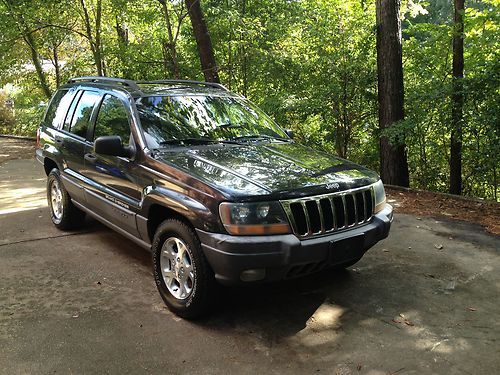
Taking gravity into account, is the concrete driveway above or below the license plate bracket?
below

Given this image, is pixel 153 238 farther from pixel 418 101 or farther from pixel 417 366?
pixel 418 101

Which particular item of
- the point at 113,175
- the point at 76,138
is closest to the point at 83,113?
the point at 76,138

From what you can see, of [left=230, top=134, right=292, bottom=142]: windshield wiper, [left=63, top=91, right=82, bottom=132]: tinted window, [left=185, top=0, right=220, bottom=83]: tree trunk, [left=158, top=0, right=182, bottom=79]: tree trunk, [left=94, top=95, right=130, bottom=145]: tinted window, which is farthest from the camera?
[left=158, top=0, right=182, bottom=79]: tree trunk

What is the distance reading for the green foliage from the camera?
8.05 metres

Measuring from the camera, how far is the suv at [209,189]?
3229 millimetres

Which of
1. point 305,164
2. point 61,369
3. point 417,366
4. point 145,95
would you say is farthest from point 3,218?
point 417,366

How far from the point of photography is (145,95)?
456cm

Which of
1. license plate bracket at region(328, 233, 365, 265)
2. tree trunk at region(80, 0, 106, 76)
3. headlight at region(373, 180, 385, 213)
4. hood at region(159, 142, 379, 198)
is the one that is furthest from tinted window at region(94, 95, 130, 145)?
tree trunk at region(80, 0, 106, 76)

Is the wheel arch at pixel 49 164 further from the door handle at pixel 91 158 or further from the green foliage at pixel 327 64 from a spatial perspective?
the green foliage at pixel 327 64

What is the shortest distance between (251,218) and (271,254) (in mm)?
284

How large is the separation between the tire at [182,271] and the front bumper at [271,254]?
13 cm

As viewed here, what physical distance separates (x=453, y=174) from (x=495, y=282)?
5.04 meters

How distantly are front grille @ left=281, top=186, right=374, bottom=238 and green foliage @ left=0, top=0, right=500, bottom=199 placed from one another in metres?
4.21

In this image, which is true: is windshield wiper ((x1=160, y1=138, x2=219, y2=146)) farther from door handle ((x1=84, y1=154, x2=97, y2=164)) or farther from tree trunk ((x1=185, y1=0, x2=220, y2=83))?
tree trunk ((x1=185, y1=0, x2=220, y2=83))
